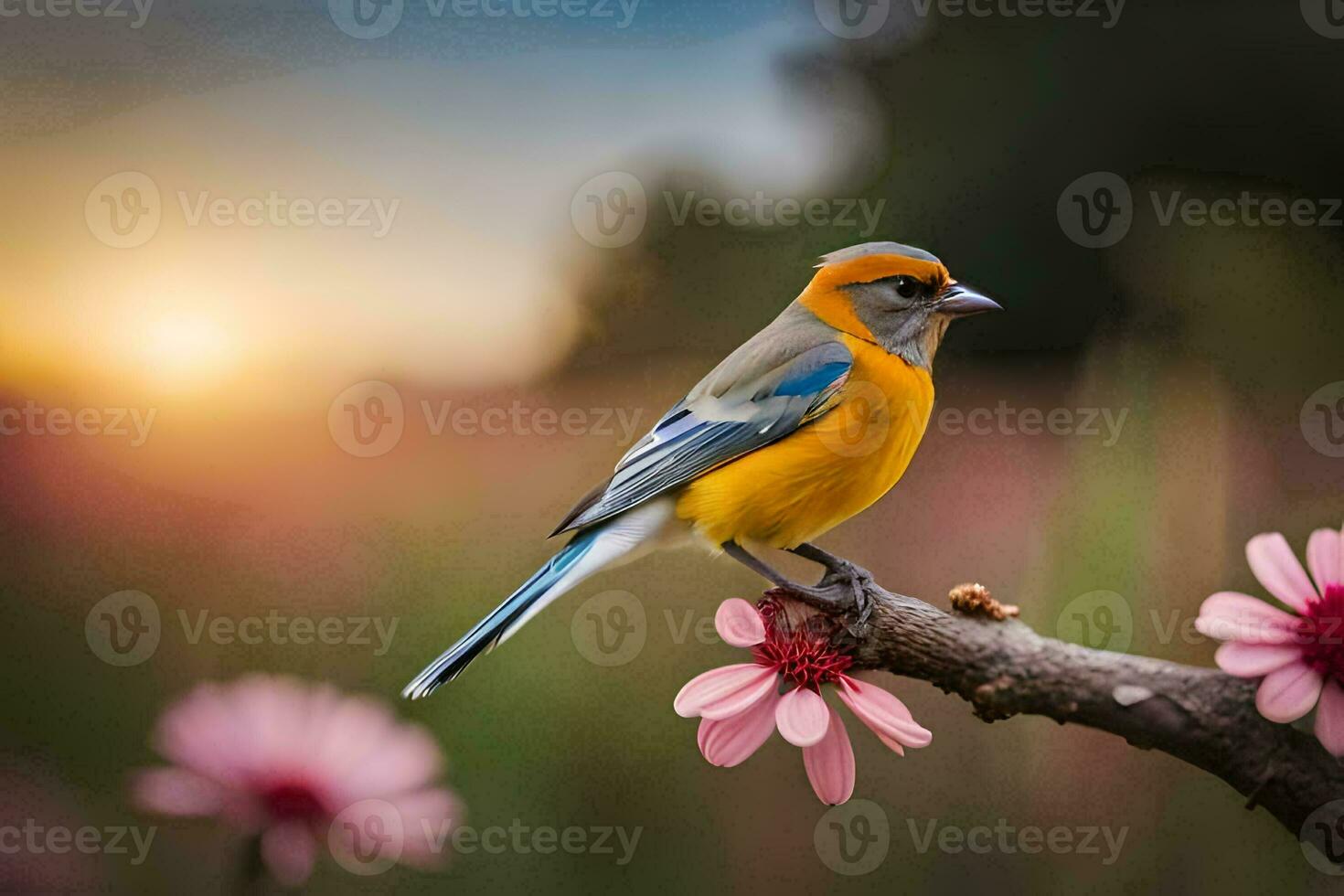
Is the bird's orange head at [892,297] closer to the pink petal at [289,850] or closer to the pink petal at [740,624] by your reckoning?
the pink petal at [740,624]

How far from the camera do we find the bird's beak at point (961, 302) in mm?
1054

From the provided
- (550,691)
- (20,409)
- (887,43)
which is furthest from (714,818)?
(887,43)

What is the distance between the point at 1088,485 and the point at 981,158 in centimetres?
93

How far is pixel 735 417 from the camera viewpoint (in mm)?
1065

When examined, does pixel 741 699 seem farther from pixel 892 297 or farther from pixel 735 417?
pixel 892 297

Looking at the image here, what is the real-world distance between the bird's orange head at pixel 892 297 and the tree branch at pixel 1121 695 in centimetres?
29

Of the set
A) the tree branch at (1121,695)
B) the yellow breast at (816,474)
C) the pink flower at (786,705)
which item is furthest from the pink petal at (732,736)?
the yellow breast at (816,474)

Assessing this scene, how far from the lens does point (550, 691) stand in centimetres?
167

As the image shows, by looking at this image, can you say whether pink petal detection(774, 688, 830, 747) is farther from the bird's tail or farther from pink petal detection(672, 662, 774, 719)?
the bird's tail

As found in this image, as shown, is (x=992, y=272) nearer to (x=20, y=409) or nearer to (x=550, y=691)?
(x=550, y=691)

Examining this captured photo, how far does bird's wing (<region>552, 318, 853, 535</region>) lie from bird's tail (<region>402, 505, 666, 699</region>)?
0.02 metres

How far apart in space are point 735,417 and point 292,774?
0.48m

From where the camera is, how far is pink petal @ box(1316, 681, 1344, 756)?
82cm

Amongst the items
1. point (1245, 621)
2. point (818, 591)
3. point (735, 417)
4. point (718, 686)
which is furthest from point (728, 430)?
point (1245, 621)
